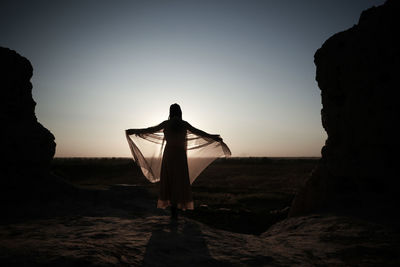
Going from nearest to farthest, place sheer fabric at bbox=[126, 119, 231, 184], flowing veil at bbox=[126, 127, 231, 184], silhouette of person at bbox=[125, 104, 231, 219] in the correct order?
silhouette of person at bbox=[125, 104, 231, 219] < sheer fabric at bbox=[126, 119, 231, 184] < flowing veil at bbox=[126, 127, 231, 184]

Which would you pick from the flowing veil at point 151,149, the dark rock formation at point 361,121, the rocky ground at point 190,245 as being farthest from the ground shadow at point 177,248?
the dark rock formation at point 361,121

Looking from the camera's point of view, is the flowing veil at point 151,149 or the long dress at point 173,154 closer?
the long dress at point 173,154

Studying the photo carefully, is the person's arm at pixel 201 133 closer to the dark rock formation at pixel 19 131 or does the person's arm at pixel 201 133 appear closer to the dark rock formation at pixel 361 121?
the dark rock formation at pixel 361 121

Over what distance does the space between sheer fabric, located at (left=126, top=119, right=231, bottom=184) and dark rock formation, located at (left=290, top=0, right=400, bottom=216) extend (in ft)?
8.54

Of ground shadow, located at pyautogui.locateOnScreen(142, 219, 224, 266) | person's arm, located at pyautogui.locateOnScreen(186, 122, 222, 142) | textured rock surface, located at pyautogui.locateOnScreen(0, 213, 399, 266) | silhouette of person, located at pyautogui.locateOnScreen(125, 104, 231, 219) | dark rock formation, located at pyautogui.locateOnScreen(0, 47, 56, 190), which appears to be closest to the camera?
textured rock surface, located at pyautogui.locateOnScreen(0, 213, 399, 266)

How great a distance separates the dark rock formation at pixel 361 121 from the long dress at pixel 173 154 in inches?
103

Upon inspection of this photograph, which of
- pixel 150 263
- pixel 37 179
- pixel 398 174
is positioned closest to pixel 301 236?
pixel 398 174

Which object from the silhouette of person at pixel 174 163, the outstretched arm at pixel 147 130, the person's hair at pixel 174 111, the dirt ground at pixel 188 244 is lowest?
the dirt ground at pixel 188 244

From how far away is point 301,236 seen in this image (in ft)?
14.4

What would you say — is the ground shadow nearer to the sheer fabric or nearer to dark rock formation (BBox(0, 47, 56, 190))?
the sheer fabric

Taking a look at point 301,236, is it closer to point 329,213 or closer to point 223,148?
point 329,213

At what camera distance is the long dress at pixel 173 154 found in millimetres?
5148

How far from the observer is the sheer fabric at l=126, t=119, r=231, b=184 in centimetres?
526

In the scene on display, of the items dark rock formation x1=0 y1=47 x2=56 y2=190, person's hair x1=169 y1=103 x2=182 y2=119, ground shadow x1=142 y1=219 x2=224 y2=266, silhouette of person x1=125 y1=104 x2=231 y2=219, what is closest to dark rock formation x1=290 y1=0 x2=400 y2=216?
silhouette of person x1=125 y1=104 x2=231 y2=219
